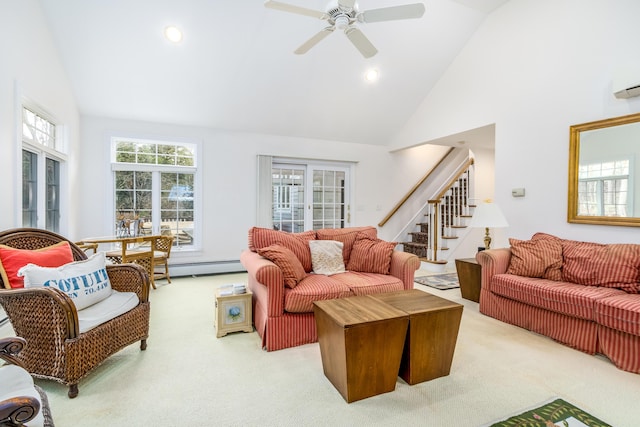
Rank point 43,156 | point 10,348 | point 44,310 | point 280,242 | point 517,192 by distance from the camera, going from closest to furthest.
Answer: point 10,348
point 44,310
point 280,242
point 43,156
point 517,192

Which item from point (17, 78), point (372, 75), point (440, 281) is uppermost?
point (372, 75)

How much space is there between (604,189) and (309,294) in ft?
10.4

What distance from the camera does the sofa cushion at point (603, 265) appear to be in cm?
260

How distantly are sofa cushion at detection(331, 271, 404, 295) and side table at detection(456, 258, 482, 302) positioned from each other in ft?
4.30

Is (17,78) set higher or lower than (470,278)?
higher

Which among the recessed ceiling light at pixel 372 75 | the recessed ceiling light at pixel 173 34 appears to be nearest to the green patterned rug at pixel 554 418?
the recessed ceiling light at pixel 372 75

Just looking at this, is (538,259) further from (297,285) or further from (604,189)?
(297,285)

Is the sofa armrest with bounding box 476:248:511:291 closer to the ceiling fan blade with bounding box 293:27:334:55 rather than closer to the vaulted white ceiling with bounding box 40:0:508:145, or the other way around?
the ceiling fan blade with bounding box 293:27:334:55

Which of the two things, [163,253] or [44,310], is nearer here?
[44,310]

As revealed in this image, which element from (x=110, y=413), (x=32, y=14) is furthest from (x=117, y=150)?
(x=110, y=413)

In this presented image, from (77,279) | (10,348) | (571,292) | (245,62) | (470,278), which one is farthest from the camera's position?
(245,62)

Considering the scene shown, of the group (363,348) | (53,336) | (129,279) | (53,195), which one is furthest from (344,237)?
(53,195)

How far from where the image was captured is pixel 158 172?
15.6 ft

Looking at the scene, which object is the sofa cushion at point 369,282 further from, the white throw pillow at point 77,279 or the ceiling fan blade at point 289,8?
the ceiling fan blade at point 289,8
